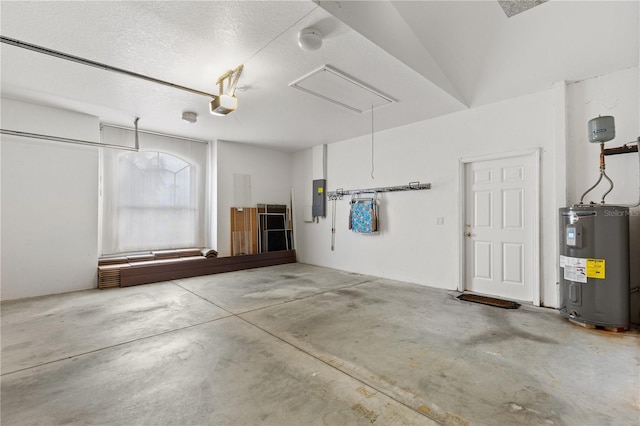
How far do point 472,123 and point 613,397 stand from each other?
3730mm

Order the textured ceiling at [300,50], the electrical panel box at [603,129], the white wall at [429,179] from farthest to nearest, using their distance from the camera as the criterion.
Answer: the white wall at [429,179]
the electrical panel box at [603,129]
the textured ceiling at [300,50]

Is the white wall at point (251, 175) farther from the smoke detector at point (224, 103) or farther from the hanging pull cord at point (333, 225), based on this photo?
the smoke detector at point (224, 103)

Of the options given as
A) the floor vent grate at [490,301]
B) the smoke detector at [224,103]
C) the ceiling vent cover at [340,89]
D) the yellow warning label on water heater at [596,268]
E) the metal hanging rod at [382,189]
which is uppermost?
the ceiling vent cover at [340,89]

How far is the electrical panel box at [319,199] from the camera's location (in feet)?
22.6

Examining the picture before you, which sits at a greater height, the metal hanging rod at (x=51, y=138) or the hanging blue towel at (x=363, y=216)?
the metal hanging rod at (x=51, y=138)

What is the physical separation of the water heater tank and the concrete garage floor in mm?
210

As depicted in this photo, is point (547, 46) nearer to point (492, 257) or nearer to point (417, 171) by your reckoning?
point (417, 171)

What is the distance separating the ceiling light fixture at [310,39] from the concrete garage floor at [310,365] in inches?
113

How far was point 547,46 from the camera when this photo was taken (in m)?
3.26

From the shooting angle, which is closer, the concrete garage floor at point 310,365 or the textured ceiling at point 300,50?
the concrete garage floor at point 310,365

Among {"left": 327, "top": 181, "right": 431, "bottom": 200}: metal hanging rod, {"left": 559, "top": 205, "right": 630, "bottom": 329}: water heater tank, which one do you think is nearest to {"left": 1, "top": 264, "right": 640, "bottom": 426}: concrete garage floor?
{"left": 559, "top": 205, "right": 630, "bottom": 329}: water heater tank

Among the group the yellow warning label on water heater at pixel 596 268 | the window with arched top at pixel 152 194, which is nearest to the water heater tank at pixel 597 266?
the yellow warning label on water heater at pixel 596 268

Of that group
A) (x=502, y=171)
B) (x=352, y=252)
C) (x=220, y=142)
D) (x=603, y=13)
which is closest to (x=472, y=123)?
(x=502, y=171)

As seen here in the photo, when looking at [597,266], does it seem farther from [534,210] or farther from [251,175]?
[251,175]
